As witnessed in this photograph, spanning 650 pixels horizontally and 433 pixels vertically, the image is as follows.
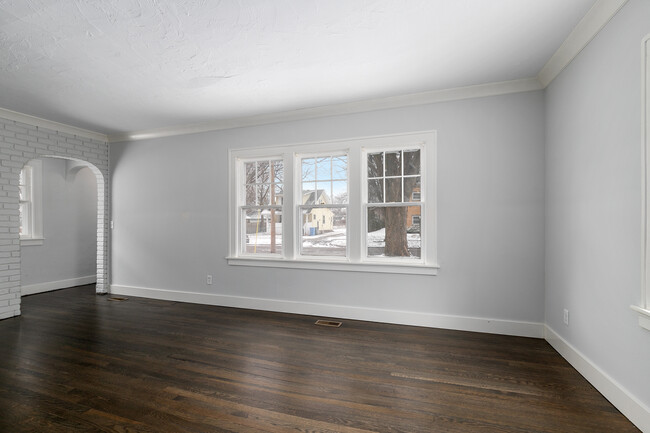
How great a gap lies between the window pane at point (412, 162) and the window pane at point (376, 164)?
28 centimetres

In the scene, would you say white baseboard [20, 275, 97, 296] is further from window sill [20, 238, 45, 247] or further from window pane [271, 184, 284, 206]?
window pane [271, 184, 284, 206]

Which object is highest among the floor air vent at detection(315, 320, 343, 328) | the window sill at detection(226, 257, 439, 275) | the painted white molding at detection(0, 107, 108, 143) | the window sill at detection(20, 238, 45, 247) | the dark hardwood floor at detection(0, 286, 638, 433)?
the painted white molding at detection(0, 107, 108, 143)

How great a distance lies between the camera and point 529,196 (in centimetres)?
342

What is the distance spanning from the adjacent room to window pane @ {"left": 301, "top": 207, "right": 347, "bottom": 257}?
29 millimetres

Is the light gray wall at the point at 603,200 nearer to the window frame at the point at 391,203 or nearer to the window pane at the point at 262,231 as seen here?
the window frame at the point at 391,203

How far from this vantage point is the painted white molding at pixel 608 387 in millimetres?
1905

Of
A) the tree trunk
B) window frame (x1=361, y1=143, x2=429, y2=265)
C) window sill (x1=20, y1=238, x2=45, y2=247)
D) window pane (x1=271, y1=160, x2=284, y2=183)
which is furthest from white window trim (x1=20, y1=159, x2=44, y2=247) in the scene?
the tree trunk

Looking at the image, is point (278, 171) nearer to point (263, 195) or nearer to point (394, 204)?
point (263, 195)

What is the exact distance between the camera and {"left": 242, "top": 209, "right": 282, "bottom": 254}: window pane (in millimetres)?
4594

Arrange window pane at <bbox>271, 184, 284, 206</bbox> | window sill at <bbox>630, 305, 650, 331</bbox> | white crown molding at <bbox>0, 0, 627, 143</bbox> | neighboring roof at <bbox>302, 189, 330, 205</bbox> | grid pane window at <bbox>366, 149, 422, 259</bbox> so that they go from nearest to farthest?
window sill at <bbox>630, 305, 650, 331</bbox>, white crown molding at <bbox>0, 0, 627, 143</bbox>, grid pane window at <bbox>366, 149, 422, 259</bbox>, neighboring roof at <bbox>302, 189, 330, 205</bbox>, window pane at <bbox>271, 184, 284, 206</bbox>

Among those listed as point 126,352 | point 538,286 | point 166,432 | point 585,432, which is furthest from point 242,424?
point 538,286

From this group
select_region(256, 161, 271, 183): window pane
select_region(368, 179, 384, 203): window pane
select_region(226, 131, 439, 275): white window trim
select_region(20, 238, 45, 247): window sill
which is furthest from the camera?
select_region(20, 238, 45, 247): window sill

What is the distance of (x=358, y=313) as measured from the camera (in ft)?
13.3

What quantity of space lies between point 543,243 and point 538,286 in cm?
44
